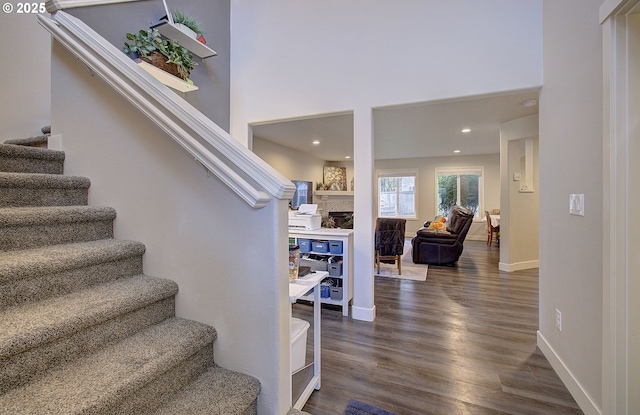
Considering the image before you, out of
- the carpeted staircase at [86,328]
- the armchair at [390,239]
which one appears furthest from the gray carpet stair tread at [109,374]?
the armchair at [390,239]

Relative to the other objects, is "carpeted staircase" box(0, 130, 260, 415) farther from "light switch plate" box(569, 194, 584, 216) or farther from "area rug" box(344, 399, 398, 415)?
"light switch plate" box(569, 194, 584, 216)

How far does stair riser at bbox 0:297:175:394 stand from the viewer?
2.66 ft

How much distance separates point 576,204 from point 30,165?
3144mm

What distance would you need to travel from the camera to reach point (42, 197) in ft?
4.58

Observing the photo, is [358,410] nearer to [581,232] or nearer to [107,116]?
[581,232]

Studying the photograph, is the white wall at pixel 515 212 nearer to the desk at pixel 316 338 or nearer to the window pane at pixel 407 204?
the window pane at pixel 407 204

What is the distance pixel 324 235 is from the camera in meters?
2.99

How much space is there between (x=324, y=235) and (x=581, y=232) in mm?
2023

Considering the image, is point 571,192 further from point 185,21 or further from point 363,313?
point 185,21

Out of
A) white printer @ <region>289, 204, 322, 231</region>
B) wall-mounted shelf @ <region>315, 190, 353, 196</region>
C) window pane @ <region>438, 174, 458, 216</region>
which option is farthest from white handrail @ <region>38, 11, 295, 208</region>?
window pane @ <region>438, 174, 458, 216</region>

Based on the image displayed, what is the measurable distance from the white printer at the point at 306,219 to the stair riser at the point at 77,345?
1.90 meters

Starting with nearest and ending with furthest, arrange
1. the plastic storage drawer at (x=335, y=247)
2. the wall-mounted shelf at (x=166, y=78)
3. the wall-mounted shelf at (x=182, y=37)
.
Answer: the wall-mounted shelf at (x=166, y=78), the wall-mounted shelf at (x=182, y=37), the plastic storage drawer at (x=335, y=247)

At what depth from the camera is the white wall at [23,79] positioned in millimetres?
2398

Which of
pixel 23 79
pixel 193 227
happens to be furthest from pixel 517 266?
pixel 23 79
